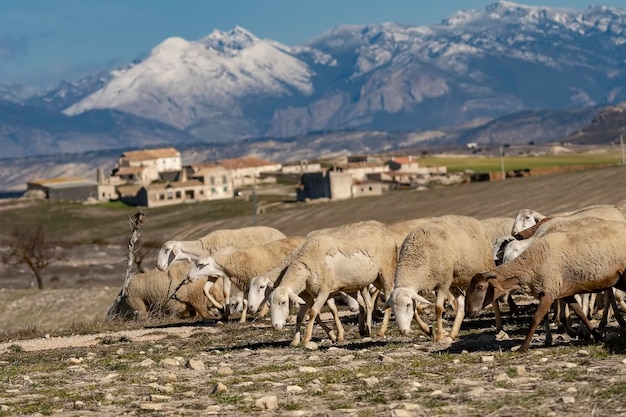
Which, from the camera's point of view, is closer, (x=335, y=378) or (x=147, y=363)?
(x=335, y=378)

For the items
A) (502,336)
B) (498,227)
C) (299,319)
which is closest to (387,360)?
(502,336)

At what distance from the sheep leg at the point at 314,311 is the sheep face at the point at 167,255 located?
11.9 meters

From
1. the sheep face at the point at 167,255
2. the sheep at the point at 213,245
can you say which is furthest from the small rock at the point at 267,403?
the sheep face at the point at 167,255

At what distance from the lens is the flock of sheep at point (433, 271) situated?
18203 millimetres

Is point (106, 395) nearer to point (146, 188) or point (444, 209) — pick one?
point (444, 209)

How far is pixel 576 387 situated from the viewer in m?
14.5

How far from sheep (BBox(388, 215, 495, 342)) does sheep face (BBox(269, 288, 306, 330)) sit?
6.27ft

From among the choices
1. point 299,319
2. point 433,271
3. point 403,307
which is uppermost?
point 433,271

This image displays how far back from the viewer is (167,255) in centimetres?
3366

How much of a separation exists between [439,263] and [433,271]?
18 cm

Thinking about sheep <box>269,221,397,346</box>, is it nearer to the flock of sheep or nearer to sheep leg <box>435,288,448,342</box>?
the flock of sheep

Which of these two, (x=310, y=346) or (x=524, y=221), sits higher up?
(x=524, y=221)

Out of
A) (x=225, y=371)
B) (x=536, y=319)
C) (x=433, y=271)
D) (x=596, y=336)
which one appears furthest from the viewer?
(x=433, y=271)

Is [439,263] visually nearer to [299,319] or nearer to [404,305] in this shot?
[404,305]
